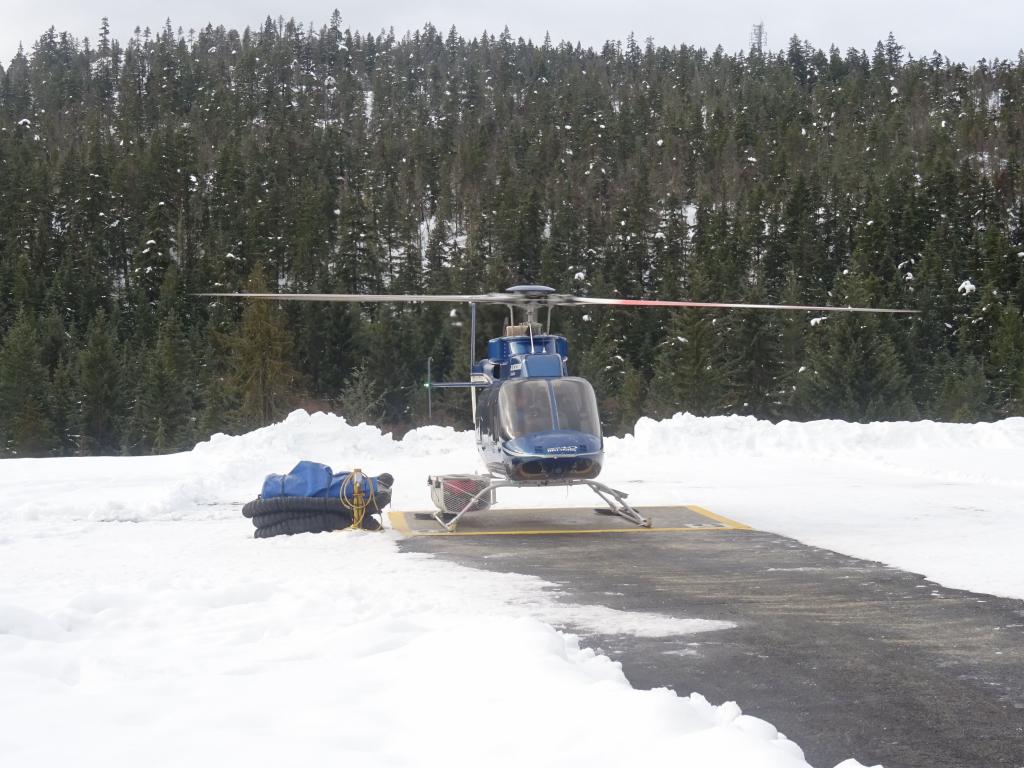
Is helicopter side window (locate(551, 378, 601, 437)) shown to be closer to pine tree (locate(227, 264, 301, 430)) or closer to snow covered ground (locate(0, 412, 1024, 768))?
snow covered ground (locate(0, 412, 1024, 768))

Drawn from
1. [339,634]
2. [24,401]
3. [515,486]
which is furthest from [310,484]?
[24,401]

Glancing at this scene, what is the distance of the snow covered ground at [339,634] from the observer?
3.85 meters

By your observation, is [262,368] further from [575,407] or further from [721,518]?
[721,518]

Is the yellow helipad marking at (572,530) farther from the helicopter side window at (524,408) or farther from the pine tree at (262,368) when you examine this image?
the pine tree at (262,368)

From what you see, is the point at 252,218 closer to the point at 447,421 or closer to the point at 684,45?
the point at 447,421

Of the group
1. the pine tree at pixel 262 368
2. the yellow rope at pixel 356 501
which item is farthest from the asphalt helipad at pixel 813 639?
the pine tree at pixel 262 368

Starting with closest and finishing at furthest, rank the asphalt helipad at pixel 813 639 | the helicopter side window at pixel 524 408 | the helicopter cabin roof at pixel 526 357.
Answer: the asphalt helipad at pixel 813 639 < the helicopter side window at pixel 524 408 < the helicopter cabin roof at pixel 526 357

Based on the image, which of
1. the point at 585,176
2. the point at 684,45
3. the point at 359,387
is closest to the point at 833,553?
the point at 359,387

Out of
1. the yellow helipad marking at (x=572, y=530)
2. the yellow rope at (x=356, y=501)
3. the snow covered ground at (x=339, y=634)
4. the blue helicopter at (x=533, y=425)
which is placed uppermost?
the blue helicopter at (x=533, y=425)

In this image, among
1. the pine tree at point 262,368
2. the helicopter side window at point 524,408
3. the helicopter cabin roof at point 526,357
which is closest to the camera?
the helicopter side window at point 524,408

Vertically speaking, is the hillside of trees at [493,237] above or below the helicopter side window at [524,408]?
above

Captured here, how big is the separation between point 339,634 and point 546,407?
18.9 ft

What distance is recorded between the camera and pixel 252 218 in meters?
87.6

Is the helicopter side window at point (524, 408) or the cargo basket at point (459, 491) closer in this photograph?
the helicopter side window at point (524, 408)
